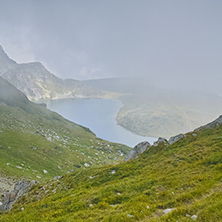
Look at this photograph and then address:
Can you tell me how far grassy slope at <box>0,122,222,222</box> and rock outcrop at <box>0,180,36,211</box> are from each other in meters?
1.63

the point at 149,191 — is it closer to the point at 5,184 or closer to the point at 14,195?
the point at 14,195

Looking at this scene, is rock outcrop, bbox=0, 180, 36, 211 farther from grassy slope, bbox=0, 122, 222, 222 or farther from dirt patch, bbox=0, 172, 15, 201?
dirt patch, bbox=0, 172, 15, 201

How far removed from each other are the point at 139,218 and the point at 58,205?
22.2 ft

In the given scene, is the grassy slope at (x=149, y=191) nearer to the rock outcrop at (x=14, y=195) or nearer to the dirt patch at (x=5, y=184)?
the rock outcrop at (x=14, y=195)

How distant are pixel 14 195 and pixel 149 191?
17979mm

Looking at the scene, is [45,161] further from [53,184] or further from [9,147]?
[53,184]

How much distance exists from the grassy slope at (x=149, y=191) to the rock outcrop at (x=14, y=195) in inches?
64.1

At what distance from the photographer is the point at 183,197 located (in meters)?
8.20

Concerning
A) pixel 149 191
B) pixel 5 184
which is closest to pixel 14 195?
pixel 5 184

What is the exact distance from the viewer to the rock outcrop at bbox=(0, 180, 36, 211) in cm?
1656

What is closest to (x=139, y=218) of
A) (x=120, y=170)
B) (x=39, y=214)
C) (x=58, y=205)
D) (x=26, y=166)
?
(x=58, y=205)

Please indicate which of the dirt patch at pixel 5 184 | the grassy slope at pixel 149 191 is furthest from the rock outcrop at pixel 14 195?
the dirt patch at pixel 5 184

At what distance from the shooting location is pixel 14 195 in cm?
1825

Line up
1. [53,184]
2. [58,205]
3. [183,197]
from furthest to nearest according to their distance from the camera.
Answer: [53,184], [58,205], [183,197]
